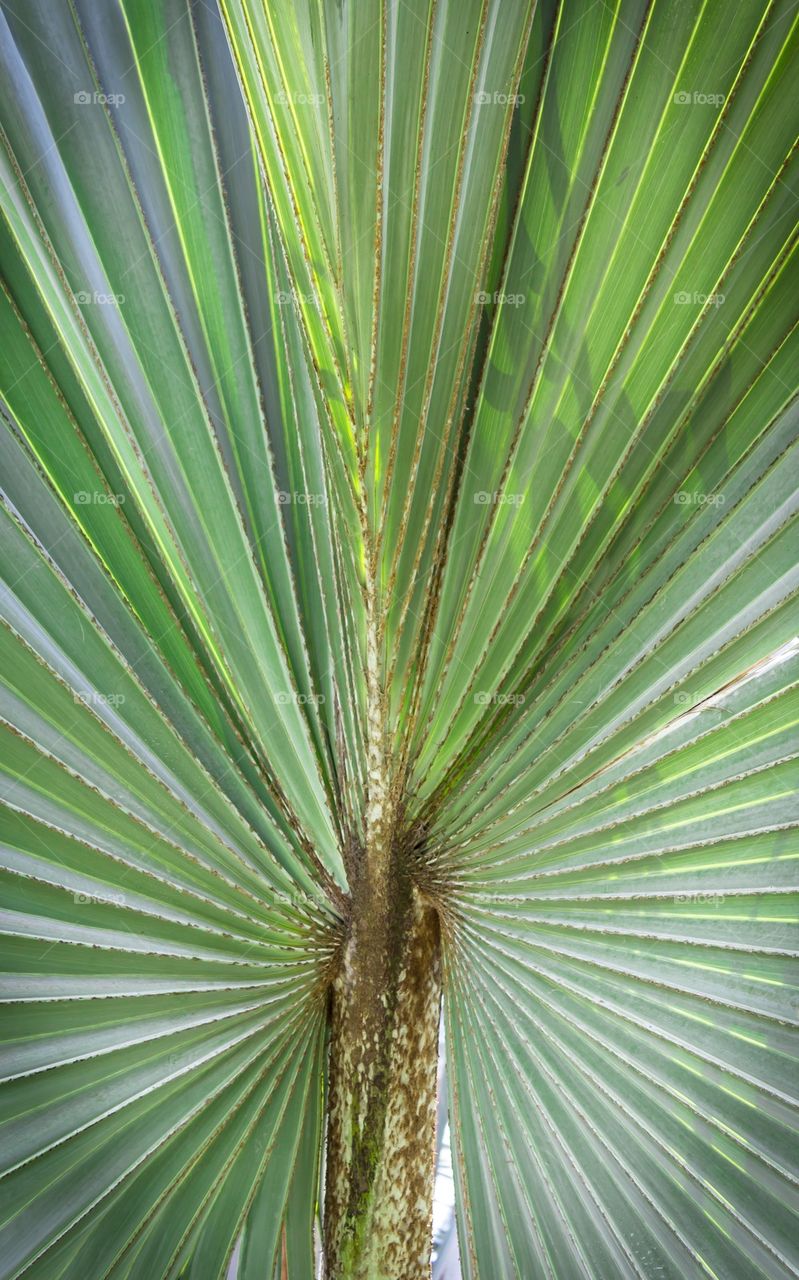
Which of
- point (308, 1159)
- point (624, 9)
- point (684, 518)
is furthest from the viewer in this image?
point (308, 1159)

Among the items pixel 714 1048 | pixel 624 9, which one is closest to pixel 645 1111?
pixel 714 1048

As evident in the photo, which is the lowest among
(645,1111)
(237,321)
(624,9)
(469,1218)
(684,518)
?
(469,1218)

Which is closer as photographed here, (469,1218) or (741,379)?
(741,379)

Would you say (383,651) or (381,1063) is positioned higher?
(383,651)

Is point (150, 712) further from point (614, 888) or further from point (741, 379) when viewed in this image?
point (741, 379)
